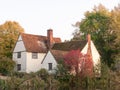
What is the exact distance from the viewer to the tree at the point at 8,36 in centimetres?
6003

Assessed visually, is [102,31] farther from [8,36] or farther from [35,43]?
→ [8,36]

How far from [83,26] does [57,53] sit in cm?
1317

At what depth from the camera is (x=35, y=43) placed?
178 feet

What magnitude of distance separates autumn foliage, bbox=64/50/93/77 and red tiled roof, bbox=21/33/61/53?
12.9 meters

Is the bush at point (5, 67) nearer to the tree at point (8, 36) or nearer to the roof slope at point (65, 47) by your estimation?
the roof slope at point (65, 47)

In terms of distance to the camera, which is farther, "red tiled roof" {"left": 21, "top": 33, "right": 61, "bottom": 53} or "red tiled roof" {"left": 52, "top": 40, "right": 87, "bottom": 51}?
"red tiled roof" {"left": 21, "top": 33, "right": 61, "bottom": 53}

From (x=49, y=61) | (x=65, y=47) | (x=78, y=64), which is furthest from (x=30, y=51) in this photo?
(x=78, y=64)

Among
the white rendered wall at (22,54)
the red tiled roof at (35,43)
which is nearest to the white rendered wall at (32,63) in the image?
the white rendered wall at (22,54)

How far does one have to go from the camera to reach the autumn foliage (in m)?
Answer: 39.4

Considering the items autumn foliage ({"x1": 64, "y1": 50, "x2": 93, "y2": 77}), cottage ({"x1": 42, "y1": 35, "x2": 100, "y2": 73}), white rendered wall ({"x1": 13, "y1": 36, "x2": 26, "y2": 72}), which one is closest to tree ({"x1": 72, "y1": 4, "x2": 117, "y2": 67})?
cottage ({"x1": 42, "y1": 35, "x2": 100, "y2": 73})

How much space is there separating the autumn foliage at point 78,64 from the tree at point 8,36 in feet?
66.7

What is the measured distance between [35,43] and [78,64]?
15.0 metres

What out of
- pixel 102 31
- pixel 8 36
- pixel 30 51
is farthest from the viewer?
pixel 8 36

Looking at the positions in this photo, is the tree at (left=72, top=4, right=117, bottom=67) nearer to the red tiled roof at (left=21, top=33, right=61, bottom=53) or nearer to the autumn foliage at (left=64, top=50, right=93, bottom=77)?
the red tiled roof at (left=21, top=33, right=61, bottom=53)
